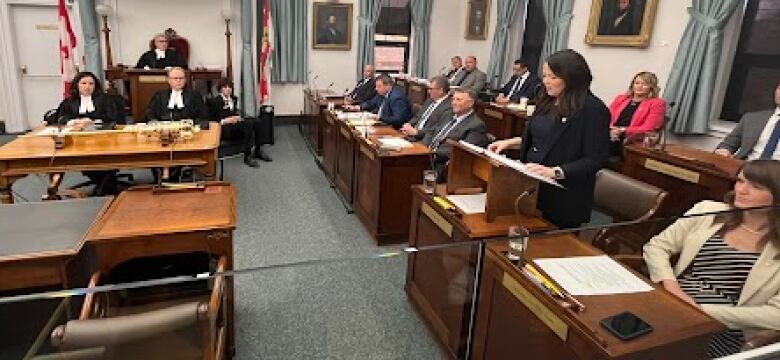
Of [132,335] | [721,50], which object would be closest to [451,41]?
[721,50]

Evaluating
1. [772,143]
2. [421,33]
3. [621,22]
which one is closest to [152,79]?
[421,33]

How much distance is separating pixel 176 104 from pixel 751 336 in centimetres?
502

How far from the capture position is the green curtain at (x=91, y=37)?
23.3ft

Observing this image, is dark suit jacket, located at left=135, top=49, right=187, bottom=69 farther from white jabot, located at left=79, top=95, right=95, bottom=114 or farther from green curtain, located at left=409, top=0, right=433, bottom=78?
green curtain, located at left=409, top=0, right=433, bottom=78

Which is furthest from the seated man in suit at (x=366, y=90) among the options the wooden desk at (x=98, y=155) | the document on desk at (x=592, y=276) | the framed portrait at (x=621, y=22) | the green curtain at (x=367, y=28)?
the document on desk at (x=592, y=276)

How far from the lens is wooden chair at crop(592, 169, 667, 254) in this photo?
6.68 feet

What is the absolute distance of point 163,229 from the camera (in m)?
1.99

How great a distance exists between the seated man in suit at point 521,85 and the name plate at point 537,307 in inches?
216

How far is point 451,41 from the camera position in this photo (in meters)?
9.52

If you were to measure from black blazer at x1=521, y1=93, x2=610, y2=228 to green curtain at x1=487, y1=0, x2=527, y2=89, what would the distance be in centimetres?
598

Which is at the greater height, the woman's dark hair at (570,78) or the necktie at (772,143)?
the woman's dark hair at (570,78)

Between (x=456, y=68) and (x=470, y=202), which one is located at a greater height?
(x=456, y=68)

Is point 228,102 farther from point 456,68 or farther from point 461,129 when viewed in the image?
point 456,68

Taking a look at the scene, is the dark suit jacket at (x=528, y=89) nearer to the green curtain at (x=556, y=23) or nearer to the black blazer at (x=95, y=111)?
the green curtain at (x=556, y=23)
